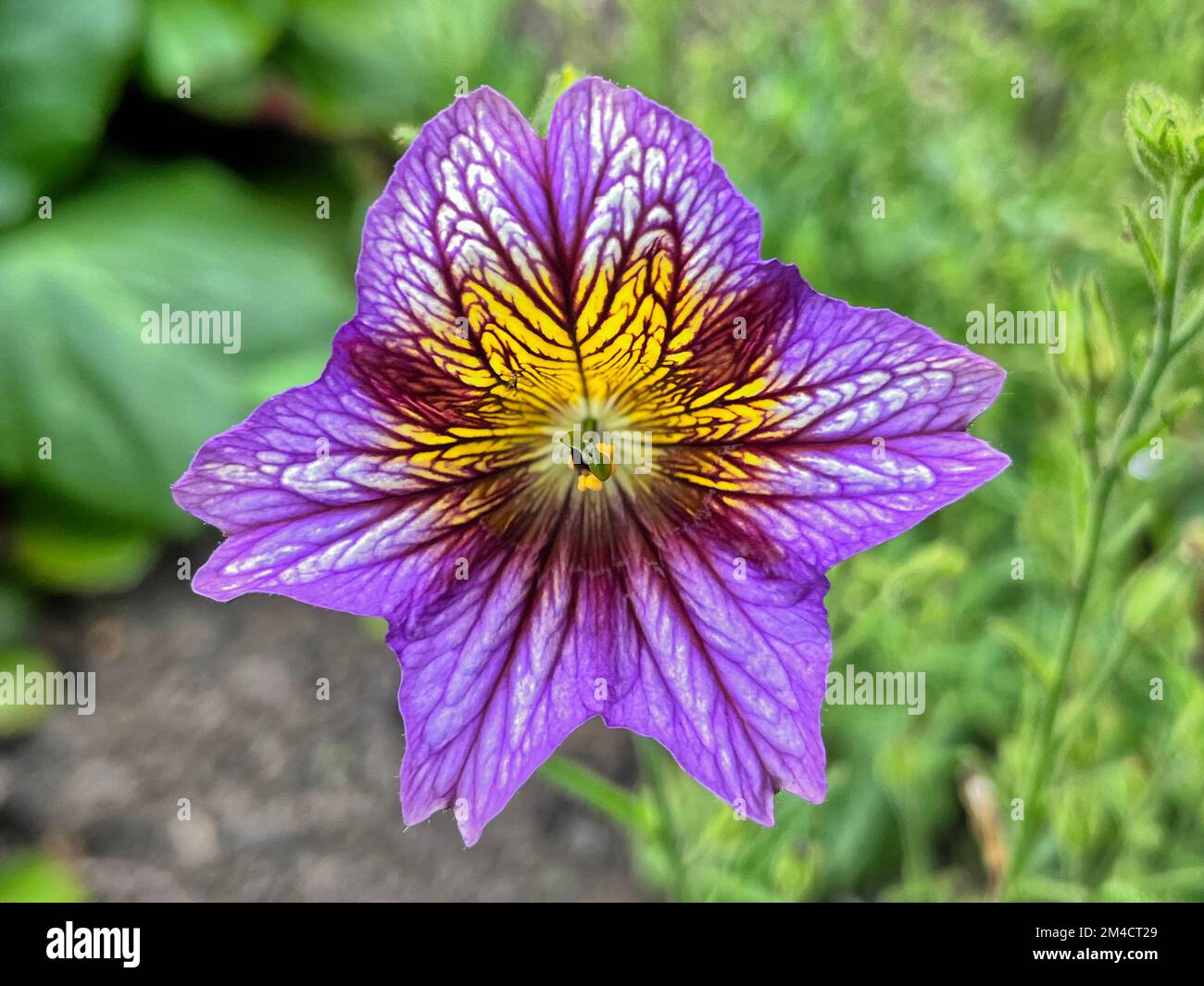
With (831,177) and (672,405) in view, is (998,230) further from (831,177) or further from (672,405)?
(672,405)

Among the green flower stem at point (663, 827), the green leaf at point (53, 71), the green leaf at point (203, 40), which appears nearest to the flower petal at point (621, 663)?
the green flower stem at point (663, 827)

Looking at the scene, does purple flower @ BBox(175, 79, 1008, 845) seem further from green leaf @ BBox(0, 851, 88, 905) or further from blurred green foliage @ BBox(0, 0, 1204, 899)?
green leaf @ BBox(0, 851, 88, 905)

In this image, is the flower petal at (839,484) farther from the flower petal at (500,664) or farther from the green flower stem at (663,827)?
the green flower stem at (663,827)

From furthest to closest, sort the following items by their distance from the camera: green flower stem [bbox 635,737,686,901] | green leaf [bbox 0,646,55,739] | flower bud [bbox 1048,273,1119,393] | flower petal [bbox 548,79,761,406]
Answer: green leaf [bbox 0,646,55,739] < green flower stem [bbox 635,737,686,901] < flower bud [bbox 1048,273,1119,393] < flower petal [bbox 548,79,761,406]

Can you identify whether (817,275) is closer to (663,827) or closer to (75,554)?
(663,827)

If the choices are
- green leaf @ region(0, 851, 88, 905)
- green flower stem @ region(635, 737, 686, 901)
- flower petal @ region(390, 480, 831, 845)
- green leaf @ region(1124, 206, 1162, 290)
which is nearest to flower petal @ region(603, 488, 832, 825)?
flower petal @ region(390, 480, 831, 845)

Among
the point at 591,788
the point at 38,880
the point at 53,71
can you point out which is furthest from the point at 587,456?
the point at 53,71
